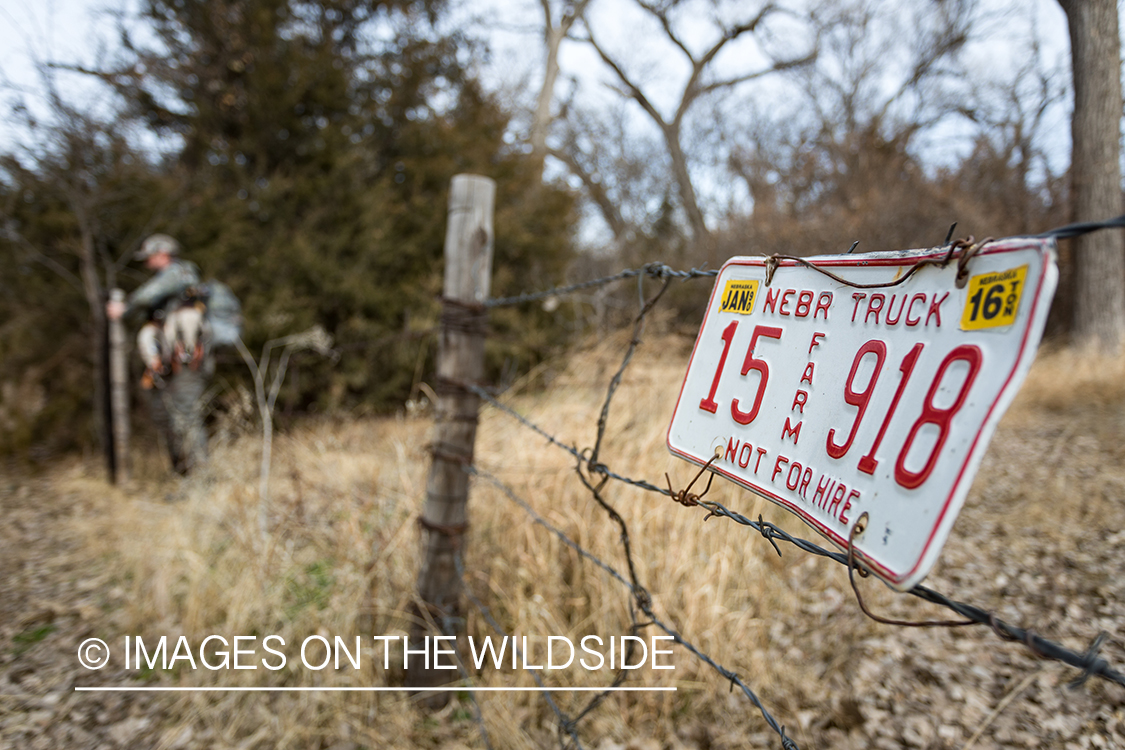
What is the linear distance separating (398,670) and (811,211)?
33.8 feet

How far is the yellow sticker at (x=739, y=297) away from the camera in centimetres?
101

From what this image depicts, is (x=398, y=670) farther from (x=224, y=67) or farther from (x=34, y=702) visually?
(x=224, y=67)

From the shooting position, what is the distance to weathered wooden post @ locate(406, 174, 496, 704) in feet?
7.06

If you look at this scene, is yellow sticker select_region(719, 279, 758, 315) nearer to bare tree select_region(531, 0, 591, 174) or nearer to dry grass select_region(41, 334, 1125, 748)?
dry grass select_region(41, 334, 1125, 748)

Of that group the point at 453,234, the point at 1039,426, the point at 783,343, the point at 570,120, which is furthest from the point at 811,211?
the point at 783,343

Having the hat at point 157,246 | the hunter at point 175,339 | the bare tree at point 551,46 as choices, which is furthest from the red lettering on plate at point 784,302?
the bare tree at point 551,46

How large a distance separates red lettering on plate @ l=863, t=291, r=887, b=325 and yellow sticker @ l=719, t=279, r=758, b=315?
0.21 meters

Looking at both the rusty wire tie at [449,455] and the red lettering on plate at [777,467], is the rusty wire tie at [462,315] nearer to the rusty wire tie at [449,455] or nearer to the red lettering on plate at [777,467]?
the rusty wire tie at [449,455]

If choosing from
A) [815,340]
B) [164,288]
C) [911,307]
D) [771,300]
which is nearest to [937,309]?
[911,307]

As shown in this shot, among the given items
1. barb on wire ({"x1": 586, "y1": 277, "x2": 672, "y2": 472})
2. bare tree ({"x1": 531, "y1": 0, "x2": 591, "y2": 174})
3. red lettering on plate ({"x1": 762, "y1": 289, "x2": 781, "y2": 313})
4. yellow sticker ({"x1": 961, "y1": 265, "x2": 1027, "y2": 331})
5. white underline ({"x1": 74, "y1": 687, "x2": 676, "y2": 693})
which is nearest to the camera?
yellow sticker ({"x1": 961, "y1": 265, "x2": 1027, "y2": 331})

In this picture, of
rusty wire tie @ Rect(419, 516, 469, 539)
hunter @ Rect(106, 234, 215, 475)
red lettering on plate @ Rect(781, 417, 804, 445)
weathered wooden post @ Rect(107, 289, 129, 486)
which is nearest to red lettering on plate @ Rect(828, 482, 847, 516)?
red lettering on plate @ Rect(781, 417, 804, 445)

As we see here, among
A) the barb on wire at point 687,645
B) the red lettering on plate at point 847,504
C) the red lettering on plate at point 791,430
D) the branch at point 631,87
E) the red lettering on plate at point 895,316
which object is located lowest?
the barb on wire at point 687,645

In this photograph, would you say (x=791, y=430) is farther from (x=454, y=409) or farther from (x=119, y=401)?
(x=119, y=401)

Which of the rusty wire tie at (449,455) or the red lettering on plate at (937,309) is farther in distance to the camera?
the rusty wire tie at (449,455)
